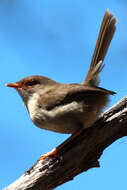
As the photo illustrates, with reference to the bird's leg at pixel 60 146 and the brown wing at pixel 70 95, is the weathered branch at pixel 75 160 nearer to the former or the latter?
the bird's leg at pixel 60 146

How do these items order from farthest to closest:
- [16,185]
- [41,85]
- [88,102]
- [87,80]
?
[41,85] → [87,80] → [88,102] → [16,185]

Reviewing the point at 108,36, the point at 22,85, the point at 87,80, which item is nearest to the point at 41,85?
the point at 22,85

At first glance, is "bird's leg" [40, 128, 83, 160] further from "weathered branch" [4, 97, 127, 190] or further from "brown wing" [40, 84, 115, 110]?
"brown wing" [40, 84, 115, 110]

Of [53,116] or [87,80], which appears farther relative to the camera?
[87,80]

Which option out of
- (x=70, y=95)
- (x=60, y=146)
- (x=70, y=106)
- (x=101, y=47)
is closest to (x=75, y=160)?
(x=60, y=146)

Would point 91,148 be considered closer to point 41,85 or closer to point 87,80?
point 87,80

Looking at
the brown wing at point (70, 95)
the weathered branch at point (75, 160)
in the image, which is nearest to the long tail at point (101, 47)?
the brown wing at point (70, 95)

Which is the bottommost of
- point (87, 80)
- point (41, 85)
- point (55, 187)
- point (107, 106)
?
point (55, 187)
